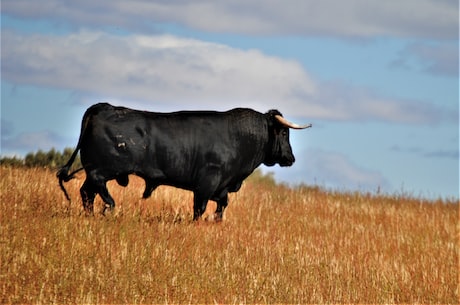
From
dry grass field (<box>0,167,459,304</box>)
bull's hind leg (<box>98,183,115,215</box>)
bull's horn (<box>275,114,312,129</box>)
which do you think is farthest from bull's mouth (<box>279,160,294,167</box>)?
bull's hind leg (<box>98,183,115,215</box>)

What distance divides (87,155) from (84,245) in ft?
7.48

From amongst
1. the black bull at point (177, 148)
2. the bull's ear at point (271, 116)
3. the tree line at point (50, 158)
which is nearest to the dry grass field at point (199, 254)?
the black bull at point (177, 148)

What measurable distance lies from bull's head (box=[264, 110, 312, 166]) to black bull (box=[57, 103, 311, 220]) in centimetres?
1

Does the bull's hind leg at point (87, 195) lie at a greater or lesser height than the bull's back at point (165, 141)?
lesser

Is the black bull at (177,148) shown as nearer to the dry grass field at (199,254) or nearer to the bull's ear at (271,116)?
the bull's ear at (271,116)

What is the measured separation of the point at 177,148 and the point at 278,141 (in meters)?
1.88

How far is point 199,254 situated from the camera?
11.1 m

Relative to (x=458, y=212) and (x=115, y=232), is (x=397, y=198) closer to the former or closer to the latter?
(x=458, y=212)

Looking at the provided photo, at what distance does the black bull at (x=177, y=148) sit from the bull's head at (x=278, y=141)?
15 millimetres

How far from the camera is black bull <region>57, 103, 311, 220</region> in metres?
12.5

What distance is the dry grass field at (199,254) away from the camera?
30.9 feet

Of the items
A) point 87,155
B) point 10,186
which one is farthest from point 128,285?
point 10,186

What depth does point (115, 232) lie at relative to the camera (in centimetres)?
1144

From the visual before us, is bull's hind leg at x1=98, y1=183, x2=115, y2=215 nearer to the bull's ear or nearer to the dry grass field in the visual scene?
the dry grass field
